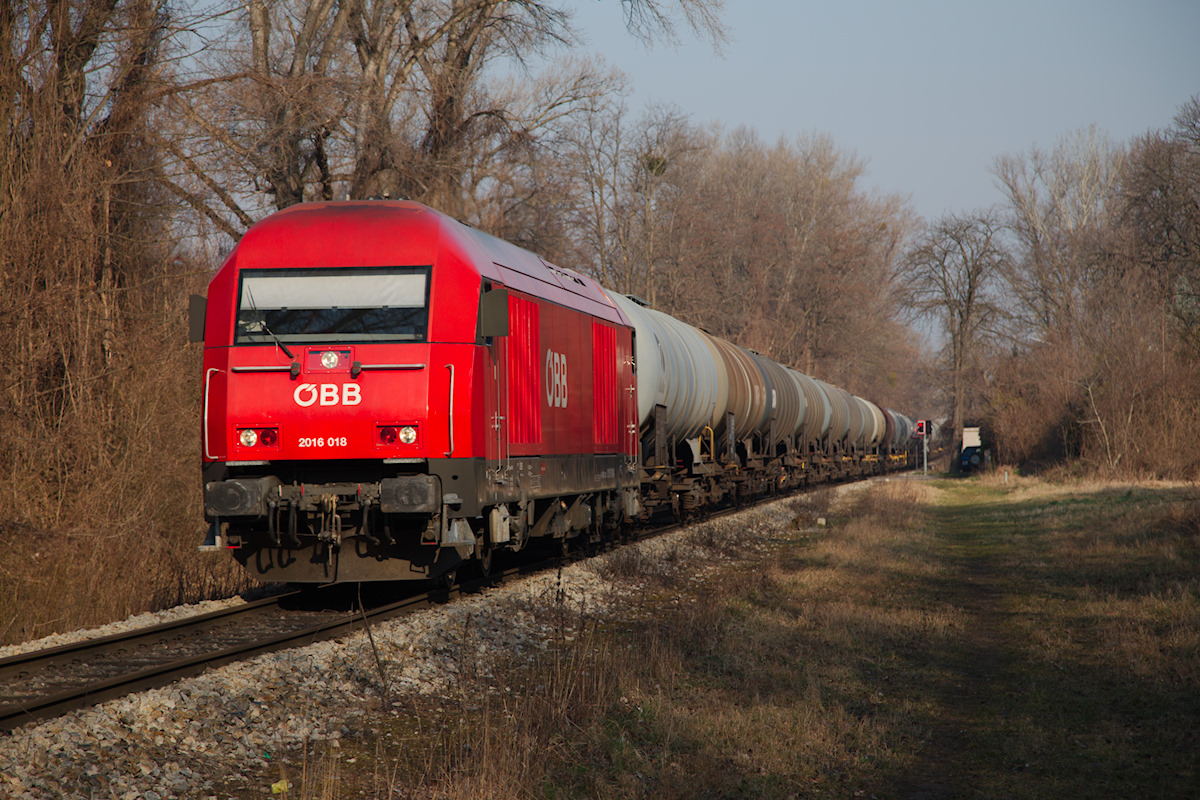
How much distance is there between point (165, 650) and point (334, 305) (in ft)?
10.5

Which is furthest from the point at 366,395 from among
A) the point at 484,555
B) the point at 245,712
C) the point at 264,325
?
the point at 245,712

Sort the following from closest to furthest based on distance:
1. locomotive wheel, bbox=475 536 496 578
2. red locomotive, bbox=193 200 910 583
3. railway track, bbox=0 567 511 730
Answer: railway track, bbox=0 567 511 730, red locomotive, bbox=193 200 910 583, locomotive wheel, bbox=475 536 496 578

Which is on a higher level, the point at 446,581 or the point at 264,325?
the point at 264,325

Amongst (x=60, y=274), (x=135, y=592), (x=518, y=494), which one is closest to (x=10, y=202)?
(x=60, y=274)

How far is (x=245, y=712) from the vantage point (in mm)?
6129

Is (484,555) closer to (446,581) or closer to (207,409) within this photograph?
(446,581)

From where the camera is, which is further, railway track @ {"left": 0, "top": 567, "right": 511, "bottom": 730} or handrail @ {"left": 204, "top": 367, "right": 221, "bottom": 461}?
handrail @ {"left": 204, "top": 367, "right": 221, "bottom": 461}

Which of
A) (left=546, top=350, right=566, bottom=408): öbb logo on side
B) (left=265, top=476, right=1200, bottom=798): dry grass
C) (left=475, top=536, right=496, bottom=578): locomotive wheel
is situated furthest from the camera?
(left=546, top=350, right=566, bottom=408): öbb logo on side

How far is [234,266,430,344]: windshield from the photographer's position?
8789 mm

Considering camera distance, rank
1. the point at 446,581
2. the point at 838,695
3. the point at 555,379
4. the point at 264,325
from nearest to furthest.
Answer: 1. the point at 838,695
2. the point at 264,325
3. the point at 446,581
4. the point at 555,379

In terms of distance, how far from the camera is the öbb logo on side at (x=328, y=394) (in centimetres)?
861

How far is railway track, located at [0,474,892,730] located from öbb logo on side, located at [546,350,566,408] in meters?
2.41

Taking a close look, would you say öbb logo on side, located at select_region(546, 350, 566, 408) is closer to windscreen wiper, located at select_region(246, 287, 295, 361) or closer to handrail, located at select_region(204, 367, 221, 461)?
windscreen wiper, located at select_region(246, 287, 295, 361)


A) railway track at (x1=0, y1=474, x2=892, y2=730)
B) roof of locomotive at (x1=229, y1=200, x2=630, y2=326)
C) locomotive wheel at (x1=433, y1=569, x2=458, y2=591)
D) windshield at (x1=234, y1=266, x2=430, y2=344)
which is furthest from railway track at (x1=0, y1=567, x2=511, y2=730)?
roof of locomotive at (x1=229, y1=200, x2=630, y2=326)
